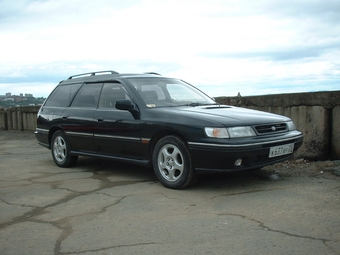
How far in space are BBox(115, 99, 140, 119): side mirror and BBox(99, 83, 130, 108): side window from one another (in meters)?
0.35

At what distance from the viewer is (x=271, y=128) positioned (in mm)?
5109

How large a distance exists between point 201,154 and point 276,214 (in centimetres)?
116

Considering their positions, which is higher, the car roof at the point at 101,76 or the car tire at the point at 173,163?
the car roof at the point at 101,76

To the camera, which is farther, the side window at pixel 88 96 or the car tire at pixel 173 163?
the side window at pixel 88 96

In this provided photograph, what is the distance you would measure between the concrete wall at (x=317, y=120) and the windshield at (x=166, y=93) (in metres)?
1.58

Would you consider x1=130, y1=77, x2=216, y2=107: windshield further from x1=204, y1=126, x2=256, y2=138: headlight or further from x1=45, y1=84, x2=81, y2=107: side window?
x1=45, y1=84, x2=81, y2=107: side window

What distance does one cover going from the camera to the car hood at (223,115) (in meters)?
4.84

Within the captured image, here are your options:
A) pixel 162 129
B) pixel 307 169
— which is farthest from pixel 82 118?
pixel 307 169

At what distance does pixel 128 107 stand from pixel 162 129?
2.04 ft

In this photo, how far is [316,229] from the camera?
3477 mm

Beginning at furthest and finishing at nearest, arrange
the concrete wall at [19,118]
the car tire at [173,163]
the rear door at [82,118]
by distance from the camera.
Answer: the concrete wall at [19,118]
the rear door at [82,118]
the car tire at [173,163]

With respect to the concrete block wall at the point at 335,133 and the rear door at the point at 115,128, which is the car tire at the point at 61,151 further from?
the concrete block wall at the point at 335,133

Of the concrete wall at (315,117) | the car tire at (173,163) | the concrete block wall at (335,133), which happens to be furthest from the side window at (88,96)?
the concrete block wall at (335,133)

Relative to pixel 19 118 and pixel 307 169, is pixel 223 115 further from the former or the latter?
pixel 19 118
